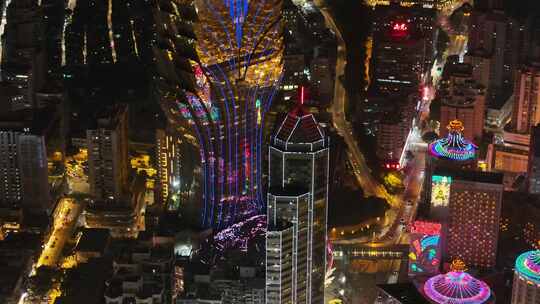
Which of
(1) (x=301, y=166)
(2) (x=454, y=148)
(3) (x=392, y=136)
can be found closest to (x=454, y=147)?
(2) (x=454, y=148)

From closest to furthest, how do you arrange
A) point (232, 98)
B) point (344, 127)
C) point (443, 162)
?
point (232, 98)
point (443, 162)
point (344, 127)

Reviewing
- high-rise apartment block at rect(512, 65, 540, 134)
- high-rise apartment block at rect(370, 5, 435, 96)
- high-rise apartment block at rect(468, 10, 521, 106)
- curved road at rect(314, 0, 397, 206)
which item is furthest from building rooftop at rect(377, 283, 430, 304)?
high-rise apartment block at rect(468, 10, 521, 106)

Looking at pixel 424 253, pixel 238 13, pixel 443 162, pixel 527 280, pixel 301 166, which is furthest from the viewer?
pixel 443 162

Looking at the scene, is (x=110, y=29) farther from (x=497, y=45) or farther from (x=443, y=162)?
(x=443, y=162)

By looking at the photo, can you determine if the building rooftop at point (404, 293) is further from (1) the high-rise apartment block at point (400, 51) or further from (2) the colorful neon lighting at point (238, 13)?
(1) the high-rise apartment block at point (400, 51)

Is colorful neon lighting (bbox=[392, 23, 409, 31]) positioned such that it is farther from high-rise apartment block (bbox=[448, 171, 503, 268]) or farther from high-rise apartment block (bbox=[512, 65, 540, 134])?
high-rise apartment block (bbox=[448, 171, 503, 268])

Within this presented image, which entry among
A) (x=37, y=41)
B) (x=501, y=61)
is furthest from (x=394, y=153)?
(x=37, y=41)
